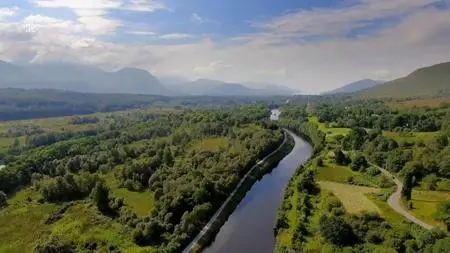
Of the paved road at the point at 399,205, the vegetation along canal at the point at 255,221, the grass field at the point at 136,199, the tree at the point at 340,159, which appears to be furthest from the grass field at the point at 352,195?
the grass field at the point at 136,199

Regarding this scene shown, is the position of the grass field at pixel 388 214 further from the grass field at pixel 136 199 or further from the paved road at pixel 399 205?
the grass field at pixel 136 199

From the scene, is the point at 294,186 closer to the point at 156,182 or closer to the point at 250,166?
the point at 250,166

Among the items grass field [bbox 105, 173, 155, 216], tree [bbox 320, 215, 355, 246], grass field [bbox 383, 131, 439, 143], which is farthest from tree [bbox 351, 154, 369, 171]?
grass field [bbox 105, 173, 155, 216]

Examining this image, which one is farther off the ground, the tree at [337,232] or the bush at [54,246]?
the tree at [337,232]

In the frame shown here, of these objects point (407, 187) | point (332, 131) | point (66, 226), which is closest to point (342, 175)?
point (407, 187)

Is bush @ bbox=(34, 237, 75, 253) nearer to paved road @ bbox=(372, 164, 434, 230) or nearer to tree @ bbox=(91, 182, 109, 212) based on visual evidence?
tree @ bbox=(91, 182, 109, 212)

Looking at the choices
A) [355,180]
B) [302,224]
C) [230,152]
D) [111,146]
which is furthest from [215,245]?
[111,146]
